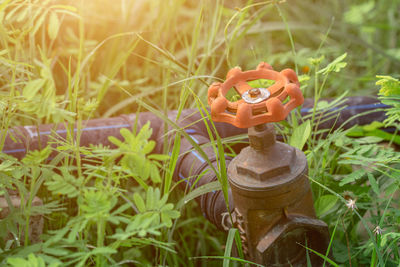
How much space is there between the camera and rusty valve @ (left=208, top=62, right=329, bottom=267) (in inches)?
43.8

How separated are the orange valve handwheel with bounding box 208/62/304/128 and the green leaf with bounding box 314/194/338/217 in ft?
1.24

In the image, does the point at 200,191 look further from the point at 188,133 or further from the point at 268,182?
the point at 188,133

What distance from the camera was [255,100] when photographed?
3.70 ft

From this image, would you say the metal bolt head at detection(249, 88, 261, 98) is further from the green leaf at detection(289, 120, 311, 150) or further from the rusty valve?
the green leaf at detection(289, 120, 311, 150)

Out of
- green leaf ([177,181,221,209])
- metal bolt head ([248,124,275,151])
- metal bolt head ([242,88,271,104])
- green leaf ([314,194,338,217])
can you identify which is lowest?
green leaf ([314,194,338,217])

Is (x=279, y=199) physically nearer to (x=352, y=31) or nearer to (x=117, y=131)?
(x=117, y=131)

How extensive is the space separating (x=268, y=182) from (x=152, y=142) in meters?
0.36

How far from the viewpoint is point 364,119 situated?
1907 mm

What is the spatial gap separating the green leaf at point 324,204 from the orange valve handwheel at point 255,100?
1.24 feet

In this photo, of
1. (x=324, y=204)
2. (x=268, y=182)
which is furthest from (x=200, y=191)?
(x=324, y=204)

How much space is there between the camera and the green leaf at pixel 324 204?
4.46 feet

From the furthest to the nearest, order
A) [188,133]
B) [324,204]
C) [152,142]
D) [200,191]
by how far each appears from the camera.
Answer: [188,133]
[324,204]
[200,191]
[152,142]

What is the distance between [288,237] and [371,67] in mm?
2430

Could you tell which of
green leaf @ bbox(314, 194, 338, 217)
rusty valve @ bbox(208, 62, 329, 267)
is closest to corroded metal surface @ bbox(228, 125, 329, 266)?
Answer: rusty valve @ bbox(208, 62, 329, 267)
